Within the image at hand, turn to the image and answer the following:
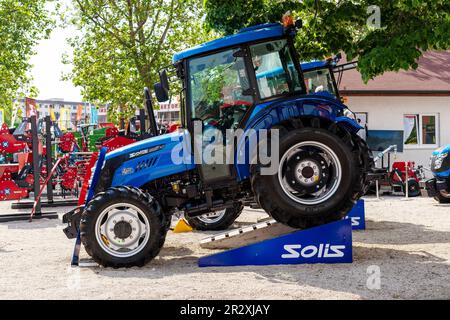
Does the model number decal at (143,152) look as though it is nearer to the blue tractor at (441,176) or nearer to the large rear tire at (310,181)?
the large rear tire at (310,181)

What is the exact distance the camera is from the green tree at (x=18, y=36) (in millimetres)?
30641

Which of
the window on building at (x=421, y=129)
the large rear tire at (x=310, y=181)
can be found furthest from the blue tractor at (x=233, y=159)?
the window on building at (x=421, y=129)

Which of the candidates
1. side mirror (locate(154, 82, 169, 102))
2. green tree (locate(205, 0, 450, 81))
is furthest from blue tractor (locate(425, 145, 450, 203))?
side mirror (locate(154, 82, 169, 102))

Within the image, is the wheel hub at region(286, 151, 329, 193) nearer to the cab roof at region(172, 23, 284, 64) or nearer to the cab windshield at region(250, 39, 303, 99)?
the cab windshield at region(250, 39, 303, 99)

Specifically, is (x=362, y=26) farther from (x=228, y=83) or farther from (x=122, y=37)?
(x=122, y=37)

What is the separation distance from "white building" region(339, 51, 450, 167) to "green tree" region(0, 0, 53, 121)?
1594cm

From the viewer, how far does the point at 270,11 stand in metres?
11.7

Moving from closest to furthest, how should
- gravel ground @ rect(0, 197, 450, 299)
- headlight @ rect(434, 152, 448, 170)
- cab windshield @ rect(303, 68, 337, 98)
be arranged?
gravel ground @ rect(0, 197, 450, 299) < cab windshield @ rect(303, 68, 337, 98) < headlight @ rect(434, 152, 448, 170)

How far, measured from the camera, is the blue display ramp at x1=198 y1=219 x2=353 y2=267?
24.2 ft

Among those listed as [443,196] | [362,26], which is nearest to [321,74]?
[362,26]

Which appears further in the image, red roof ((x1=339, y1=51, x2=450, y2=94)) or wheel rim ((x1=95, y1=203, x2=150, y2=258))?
red roof ((x1=339, y1=51, x2=450, y2=94))

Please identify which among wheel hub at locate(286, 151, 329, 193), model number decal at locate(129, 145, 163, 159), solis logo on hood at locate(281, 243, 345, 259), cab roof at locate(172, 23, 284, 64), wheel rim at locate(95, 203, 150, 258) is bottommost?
solis logo on hood at locate(281, 243, 345, 259)
